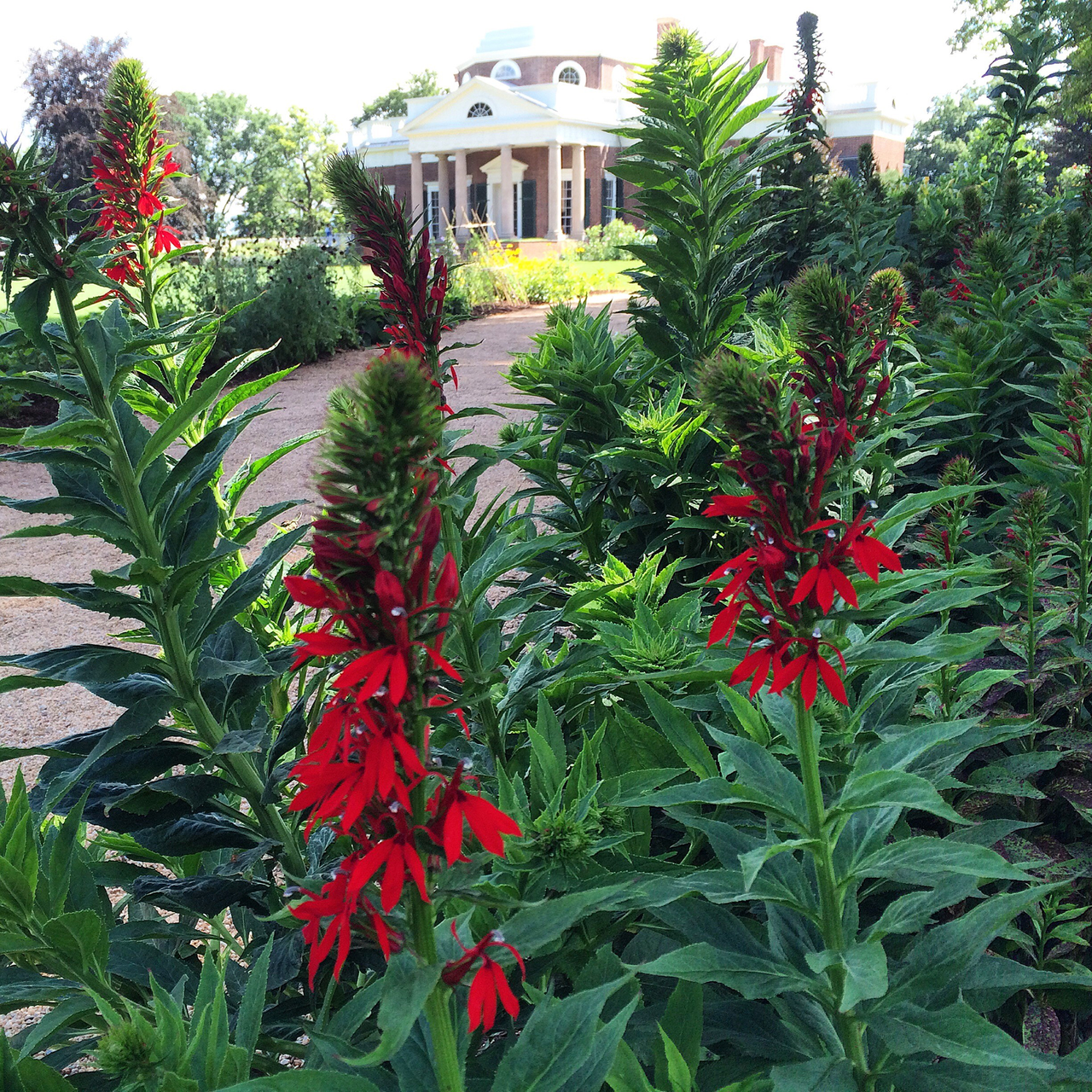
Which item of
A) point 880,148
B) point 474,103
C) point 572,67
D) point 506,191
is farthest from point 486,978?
point 572,67

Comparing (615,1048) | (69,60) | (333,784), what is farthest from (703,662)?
(69,60)

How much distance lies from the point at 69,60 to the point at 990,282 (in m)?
31.6

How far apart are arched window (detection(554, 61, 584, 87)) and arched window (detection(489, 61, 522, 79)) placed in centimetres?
218

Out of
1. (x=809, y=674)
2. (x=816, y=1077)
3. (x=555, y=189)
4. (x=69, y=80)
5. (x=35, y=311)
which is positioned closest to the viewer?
(x=809, y=674)

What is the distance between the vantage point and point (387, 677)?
0.89 metres

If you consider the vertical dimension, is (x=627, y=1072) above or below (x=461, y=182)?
below

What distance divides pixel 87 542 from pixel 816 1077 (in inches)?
356

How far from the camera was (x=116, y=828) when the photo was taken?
1.96 metres

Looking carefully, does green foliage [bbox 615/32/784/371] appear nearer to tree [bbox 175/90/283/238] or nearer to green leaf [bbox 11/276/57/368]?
green leaf [bbox 11/276/57/368]

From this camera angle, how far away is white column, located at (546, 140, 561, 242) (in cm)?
3922

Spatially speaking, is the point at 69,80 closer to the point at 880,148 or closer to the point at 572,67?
the point at 572,67

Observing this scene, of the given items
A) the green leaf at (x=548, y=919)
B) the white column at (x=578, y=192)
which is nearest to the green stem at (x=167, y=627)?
the green leaf at (x=548, y=919)

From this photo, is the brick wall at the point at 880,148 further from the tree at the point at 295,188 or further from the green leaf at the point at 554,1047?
the green leaf at the point at 554,1047

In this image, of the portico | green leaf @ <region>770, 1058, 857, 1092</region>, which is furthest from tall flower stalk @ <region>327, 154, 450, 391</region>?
the portico
